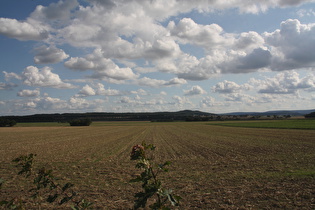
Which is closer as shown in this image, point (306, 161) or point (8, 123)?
point (306, 161)

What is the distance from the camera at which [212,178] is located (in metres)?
11.4

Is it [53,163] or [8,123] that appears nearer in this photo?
[53,163]

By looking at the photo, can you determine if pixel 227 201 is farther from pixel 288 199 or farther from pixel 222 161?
pixel 222 161

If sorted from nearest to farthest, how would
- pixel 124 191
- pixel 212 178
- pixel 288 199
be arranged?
pixel 288 199 < pixel 124 191 < pixel 212 178

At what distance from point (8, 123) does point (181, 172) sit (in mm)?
122974

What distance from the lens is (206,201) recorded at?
8094 mm

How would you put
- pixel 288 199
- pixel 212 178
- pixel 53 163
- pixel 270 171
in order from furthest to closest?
pixel 53 163 < pixel 270 171 < pixel 212 178 < pixel 288 199

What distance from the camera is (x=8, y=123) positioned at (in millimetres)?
112875

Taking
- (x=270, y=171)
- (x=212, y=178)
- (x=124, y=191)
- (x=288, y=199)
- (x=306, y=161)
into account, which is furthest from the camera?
(x=306, y=161)

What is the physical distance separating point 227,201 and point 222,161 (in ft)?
26.4

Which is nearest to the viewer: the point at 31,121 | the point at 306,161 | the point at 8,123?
the point at 306,161

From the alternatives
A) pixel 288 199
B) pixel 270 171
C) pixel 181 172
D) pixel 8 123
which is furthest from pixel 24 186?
pixel 8 123

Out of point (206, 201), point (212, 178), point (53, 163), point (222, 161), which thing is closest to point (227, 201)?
point (206, 201)

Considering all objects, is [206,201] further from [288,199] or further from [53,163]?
[53,163]
